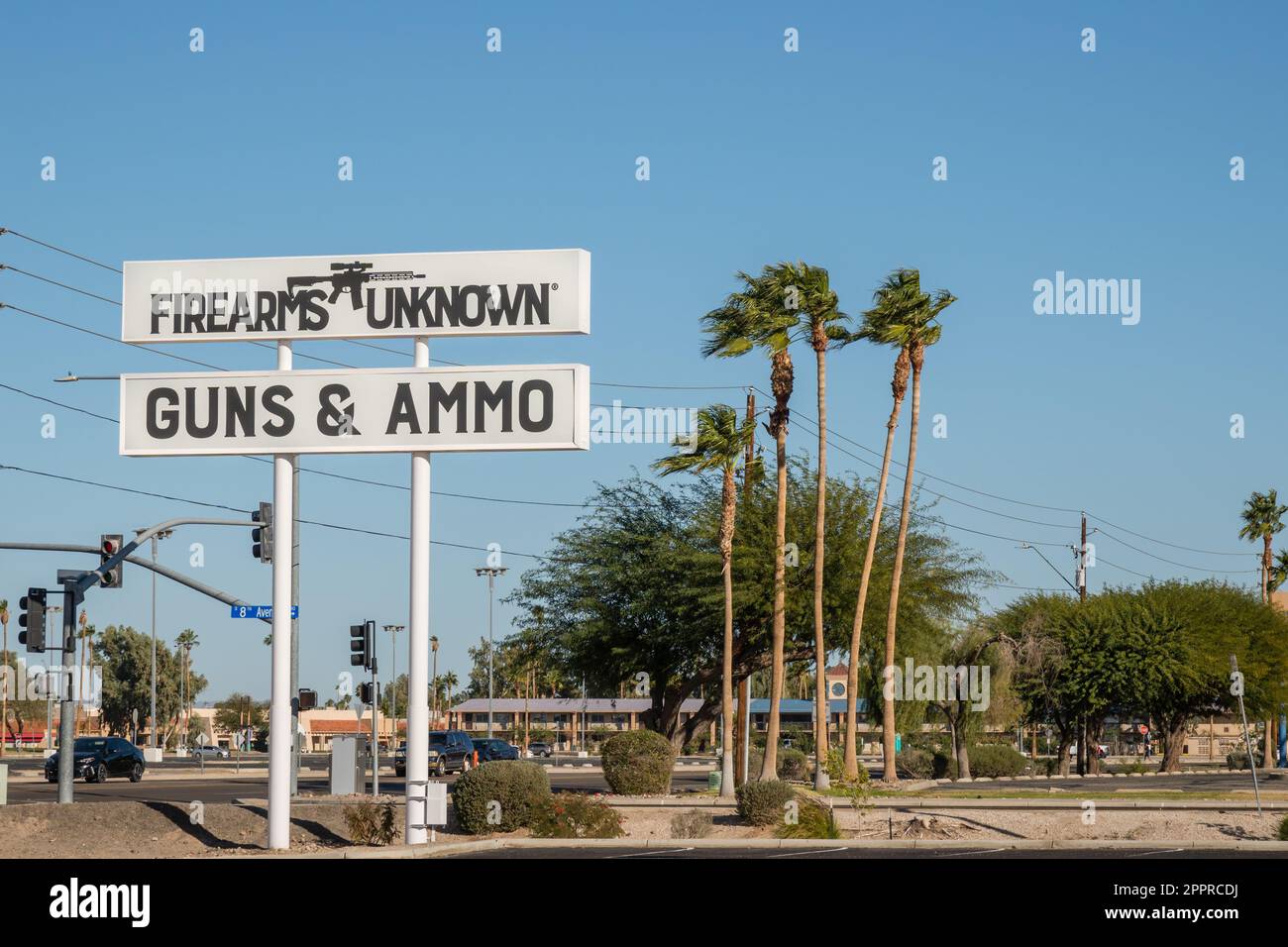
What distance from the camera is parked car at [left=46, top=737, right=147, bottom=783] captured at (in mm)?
52906

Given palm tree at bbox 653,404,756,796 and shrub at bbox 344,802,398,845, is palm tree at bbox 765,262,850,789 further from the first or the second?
shrub at bbox 344,802,398,845

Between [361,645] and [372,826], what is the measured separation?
12447 mm

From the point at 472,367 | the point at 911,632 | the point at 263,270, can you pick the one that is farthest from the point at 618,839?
the point at 911,632

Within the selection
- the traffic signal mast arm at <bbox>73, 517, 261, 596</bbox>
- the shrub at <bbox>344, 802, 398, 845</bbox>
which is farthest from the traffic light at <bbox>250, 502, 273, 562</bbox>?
the shrub at <bbox>344, 802, 398, 845</bbox>

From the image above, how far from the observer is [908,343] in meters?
48.2

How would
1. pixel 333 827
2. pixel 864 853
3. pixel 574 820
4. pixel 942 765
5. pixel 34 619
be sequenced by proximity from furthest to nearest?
pixel 942 765
pixel 34 619
pixel 574 820
pixel 333 827
pixel 864 853

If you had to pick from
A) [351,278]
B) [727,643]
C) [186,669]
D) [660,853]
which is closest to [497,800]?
[660,853]

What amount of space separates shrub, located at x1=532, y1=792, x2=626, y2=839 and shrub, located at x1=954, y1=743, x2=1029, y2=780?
29.0 meters

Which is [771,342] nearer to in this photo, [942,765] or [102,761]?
[942,765]

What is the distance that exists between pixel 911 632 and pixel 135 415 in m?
32.2
